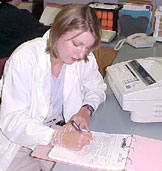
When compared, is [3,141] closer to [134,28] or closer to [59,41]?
[59,41]

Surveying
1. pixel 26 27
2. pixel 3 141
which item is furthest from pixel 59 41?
pixel 26 27

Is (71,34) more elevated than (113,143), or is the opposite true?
(71,34)

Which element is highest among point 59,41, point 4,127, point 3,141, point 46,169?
point 59,41

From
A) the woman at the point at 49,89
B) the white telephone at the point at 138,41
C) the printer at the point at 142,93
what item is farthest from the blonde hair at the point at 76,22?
the white telephone at the point at 138,41

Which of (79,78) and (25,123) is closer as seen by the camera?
(25,123)

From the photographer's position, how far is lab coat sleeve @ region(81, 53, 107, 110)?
1.46m

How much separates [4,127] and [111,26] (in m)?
1.48

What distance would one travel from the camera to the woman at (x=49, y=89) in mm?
1176

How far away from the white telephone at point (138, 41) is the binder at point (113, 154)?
108 centimetres

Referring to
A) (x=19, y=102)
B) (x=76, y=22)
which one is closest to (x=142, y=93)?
(x=76, y=22)

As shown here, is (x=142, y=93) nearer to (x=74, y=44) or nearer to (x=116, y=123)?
(x=116, y=123)

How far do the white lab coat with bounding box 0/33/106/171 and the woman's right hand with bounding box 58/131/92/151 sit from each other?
57 mm

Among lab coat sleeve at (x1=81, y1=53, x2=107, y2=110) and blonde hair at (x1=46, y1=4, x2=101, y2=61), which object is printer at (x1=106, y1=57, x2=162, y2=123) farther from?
blonde hair at (x1=46, y1=4, x2=101, y2=61)

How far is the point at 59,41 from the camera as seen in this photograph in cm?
123
